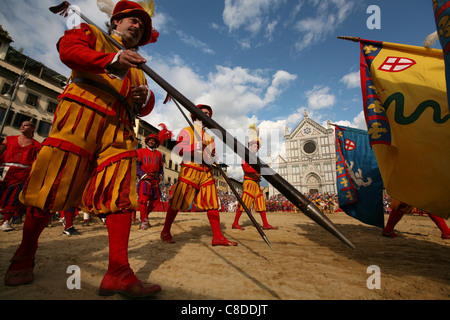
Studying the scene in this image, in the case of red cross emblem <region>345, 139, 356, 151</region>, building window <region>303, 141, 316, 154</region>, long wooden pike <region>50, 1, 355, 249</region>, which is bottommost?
long wooden pike <region>50, 1, 355, 249</region>

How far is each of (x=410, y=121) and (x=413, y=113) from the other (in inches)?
4.2

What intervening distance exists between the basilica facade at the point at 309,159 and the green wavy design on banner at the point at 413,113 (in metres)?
33.9

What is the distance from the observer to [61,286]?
4.50ft

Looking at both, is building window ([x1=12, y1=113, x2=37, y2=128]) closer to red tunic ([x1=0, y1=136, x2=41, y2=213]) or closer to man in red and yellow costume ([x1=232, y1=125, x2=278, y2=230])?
red tunic ([x1=0, y1=136, x2=41, y2=213])

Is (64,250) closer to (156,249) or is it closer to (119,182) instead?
(156,249)

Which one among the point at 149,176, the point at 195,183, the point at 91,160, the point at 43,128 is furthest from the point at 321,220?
the point at 43,128

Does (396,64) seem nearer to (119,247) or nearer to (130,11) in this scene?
(130,11)

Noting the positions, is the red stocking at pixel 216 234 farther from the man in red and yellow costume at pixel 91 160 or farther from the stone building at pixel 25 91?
the stone building at pixel 25 91

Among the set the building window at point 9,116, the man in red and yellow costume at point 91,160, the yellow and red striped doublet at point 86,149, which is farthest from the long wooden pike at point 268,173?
the building window at point 9,116

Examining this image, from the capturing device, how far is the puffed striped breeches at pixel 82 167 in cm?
138

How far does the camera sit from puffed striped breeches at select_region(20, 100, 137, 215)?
1.38 m

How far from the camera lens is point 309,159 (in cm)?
3956

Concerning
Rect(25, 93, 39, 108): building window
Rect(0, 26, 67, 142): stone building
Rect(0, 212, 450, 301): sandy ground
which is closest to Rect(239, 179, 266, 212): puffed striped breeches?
Rect(0, 212, 450, 301): sandy ground
